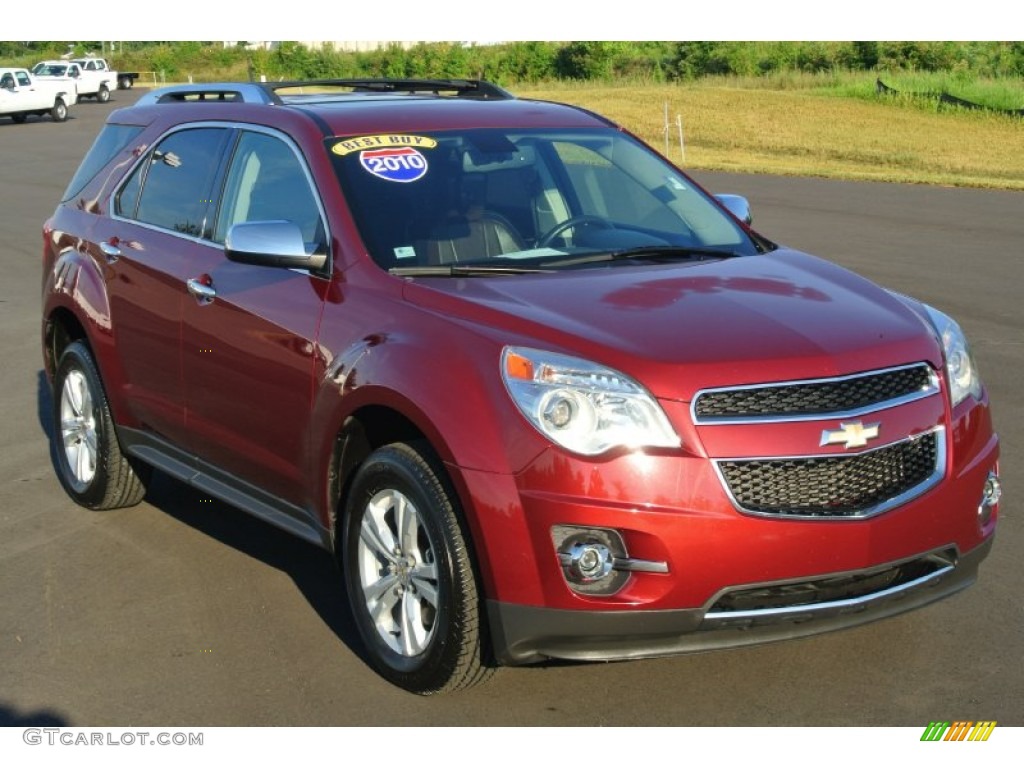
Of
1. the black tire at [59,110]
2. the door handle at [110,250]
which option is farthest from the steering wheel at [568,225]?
the black tire at [59,110]

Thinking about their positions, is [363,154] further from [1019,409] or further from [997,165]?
[997,165]

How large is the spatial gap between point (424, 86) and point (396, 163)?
1.55 m

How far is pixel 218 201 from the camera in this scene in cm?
636

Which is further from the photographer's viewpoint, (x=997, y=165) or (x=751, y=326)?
(x=997, y=165)

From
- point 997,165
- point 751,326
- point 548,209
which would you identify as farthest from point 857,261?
point 997,165

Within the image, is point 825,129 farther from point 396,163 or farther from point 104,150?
point 396,163

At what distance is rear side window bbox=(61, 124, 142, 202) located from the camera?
292 inches

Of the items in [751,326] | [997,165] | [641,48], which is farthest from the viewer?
[641,48]

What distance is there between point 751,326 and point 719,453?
55 centimetres

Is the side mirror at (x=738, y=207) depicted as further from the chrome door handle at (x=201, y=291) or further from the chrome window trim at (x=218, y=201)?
the chrome door handle at (x=201, y=291)

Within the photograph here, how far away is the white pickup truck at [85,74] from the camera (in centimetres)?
6044

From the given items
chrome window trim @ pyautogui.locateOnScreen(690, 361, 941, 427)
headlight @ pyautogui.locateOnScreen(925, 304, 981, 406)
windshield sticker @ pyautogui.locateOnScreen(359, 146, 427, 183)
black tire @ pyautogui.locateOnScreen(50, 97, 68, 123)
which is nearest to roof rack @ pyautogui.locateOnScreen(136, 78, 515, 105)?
windshield sticker @ pyautogui.locateOnScreen(359, 146, 427, 183)

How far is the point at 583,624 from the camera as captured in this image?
176 inches

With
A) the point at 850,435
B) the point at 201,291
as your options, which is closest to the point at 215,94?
the point at 201,291
